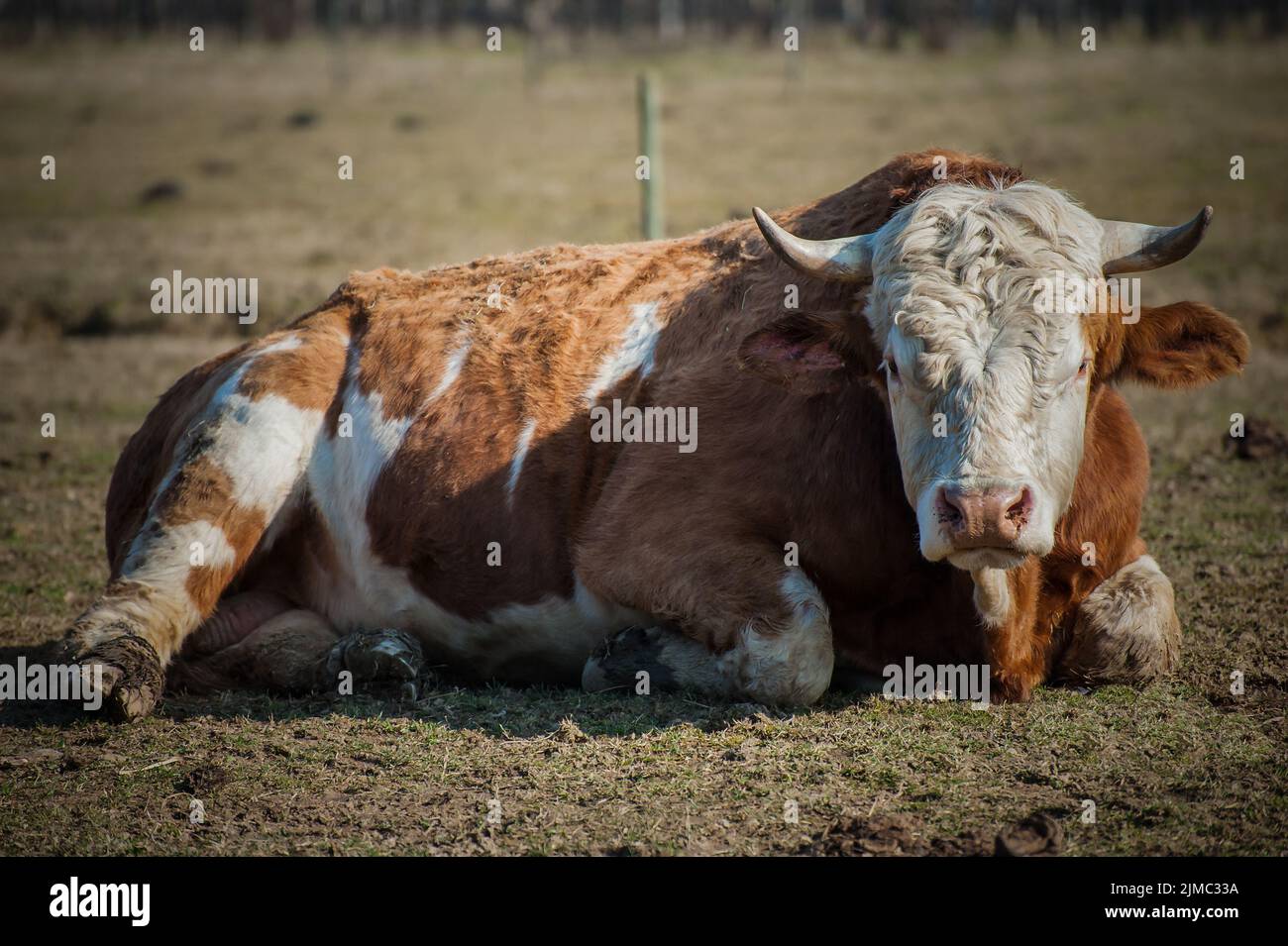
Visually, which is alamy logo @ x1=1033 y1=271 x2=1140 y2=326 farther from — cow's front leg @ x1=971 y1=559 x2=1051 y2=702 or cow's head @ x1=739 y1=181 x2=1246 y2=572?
cow's front leg @ x1=971 y1=559 x2=1051 y2=702

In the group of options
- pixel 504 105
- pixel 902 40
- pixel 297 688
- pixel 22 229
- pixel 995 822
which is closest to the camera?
pixel 995 822

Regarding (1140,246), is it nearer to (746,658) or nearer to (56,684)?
(746,658)

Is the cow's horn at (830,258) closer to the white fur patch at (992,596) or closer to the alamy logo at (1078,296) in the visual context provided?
the alamy logo at (1078,296)

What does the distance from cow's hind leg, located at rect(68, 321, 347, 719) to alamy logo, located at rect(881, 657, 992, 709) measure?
2.89 metres

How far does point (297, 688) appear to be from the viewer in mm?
5934

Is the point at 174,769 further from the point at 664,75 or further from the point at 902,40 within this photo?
the point at 902,40

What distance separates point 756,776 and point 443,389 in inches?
100

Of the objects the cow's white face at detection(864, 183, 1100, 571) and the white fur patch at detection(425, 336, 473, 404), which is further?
the white fur patch at detection(425, 336, 473, 404)

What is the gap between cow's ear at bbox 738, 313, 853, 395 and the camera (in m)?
5.07

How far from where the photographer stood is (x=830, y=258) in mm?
5039

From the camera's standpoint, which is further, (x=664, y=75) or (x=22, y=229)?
(x=664, y=75)

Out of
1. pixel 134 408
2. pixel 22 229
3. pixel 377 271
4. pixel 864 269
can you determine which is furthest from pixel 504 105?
pixel 864 269

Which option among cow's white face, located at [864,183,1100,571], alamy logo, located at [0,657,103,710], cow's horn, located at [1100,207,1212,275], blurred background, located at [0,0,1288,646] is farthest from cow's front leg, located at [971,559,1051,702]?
alamy logo, located at [0,657,103,710]
